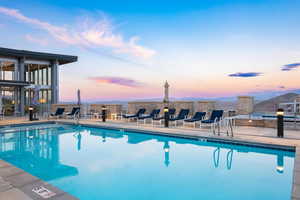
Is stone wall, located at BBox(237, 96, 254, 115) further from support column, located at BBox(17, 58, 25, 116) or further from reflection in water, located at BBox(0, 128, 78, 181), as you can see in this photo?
support column, located at BBox(17, 58, 25, 116)

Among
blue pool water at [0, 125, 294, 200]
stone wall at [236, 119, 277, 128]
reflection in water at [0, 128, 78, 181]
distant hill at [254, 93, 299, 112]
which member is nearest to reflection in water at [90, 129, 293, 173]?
blue pool water at [0, 125, 294, 200]

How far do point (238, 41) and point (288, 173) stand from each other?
8660mm

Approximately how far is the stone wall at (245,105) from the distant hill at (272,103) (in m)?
0.58

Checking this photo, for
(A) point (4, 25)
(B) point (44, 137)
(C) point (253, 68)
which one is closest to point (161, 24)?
(C) point (253, 68)

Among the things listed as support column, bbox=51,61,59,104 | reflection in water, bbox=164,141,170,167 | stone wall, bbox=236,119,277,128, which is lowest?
reflection in water, bbox=164,141,170,167

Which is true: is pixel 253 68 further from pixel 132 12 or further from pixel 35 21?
pixel 35 21

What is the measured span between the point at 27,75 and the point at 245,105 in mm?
16354

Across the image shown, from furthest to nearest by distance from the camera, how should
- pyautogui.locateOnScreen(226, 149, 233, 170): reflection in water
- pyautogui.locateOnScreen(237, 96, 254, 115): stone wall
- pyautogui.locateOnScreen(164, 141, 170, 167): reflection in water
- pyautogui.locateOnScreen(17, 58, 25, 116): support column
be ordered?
pyautogui.locateOnScreen(17, 58, 25, 116): support column
pyautogui.locateOnScreen(237, 96, 254, 115): stone wall
pyautogui.locateOnScreen(164, 141, 170, 167): reflection in water
pyautogui.locateOnScreen(226, 149, 233, 170): reflection in water

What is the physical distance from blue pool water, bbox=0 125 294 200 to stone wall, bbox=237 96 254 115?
3.78 meters

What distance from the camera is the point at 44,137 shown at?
8.08 metres

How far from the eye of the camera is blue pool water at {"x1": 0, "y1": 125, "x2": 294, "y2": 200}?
3.42 metres

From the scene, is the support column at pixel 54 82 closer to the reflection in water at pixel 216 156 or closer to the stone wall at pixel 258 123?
the stone wall at pixel 258 123

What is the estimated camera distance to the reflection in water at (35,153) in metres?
4.41

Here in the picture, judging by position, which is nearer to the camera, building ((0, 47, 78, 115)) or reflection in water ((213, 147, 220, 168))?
reflection in water ((213, 147, 220, 168))
